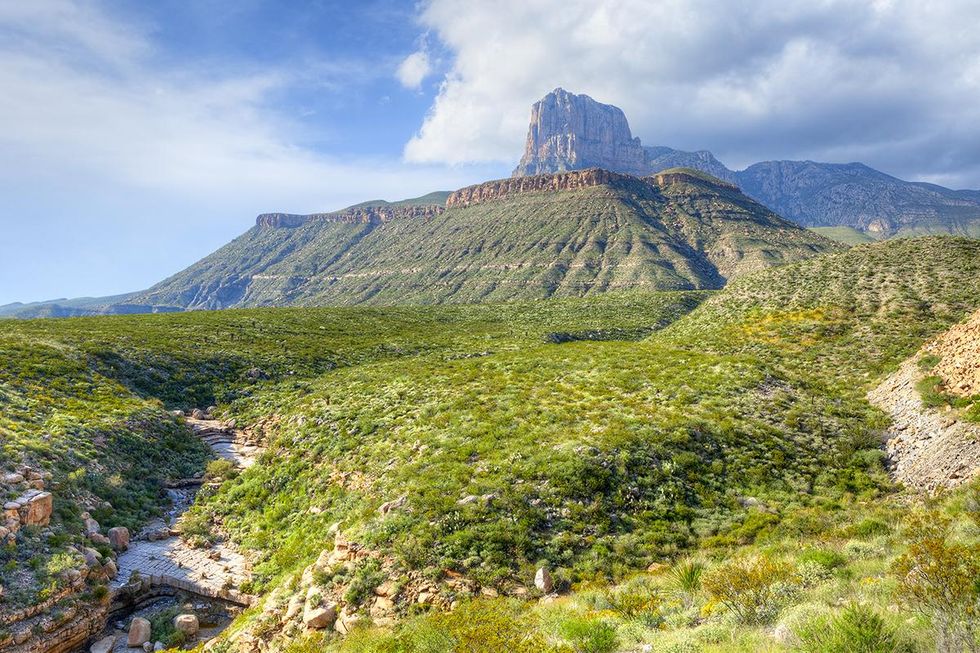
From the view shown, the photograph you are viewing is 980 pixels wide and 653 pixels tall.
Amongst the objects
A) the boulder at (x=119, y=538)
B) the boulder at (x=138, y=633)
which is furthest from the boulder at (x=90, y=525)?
the boulder at (x=138, y=633)

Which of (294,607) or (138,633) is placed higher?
(294,607)

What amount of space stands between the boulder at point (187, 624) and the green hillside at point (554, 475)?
1.32m

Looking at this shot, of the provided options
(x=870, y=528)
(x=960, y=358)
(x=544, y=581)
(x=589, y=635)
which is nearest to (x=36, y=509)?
(x=544, y=581)

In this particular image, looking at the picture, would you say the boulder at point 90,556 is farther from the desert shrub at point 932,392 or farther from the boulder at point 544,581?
the desert shrub at point 932,392

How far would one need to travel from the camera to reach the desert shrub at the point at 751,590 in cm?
775

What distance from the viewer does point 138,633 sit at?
38.1ft

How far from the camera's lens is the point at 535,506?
13.8 metres

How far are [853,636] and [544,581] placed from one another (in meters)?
6.66

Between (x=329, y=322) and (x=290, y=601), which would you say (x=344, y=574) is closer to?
(x=290, y=601)

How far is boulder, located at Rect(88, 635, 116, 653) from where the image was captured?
11.2 m

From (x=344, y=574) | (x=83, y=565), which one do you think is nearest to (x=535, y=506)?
(x=344, y=574)

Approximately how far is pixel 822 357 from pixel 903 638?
26438mm

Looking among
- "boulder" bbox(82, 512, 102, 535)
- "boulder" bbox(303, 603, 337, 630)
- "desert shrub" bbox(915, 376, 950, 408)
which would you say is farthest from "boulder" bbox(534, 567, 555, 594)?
"desert shrub" bbox(915, 376, 950, 408)

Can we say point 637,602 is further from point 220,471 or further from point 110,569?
point 220,471
